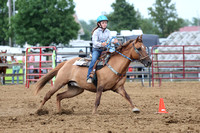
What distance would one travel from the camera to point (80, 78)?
327 inches

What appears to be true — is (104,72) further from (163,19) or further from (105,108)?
(163,19)

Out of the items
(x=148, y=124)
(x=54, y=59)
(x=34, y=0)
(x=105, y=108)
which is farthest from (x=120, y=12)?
(x=148, y=124)

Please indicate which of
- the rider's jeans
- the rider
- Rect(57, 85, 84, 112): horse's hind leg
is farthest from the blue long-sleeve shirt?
Rect(57, 85, 84, 112): horse's hind leg

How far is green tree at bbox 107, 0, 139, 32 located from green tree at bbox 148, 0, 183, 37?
8.41 ft

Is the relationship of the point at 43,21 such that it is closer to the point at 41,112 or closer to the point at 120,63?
the point at 41,112

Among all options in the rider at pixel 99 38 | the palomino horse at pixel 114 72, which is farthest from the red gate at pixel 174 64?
the rider at pixel 99 38

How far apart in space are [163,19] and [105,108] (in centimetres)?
3505

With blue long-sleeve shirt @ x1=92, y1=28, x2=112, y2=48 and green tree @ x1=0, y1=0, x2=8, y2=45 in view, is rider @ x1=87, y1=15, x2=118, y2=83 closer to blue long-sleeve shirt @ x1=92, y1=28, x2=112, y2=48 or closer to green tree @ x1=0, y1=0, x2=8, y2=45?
blue long-sleeve shirt @ x1=92, y1=28, x2=112, y2=48

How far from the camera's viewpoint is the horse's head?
7852 millimetres

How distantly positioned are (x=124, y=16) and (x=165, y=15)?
519 cm

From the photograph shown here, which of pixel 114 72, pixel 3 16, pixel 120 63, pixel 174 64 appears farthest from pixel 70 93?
pixel 3 16

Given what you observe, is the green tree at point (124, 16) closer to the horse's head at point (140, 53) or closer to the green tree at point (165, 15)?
the green tree at point (165, 15)

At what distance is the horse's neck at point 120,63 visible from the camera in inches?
312

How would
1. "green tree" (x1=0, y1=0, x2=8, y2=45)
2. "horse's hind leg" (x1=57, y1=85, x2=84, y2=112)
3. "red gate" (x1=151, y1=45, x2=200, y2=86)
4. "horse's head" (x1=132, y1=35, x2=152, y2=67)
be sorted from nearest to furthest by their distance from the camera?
"horse's head" (x1=132, y1=35, x2=152, y2=67), "horse's hind leg" (x1=57, y1=85, x2=84, y2=112), "red gate" (x1=151, y1=45, x2=200, y2=86), "green tree" (x1=0, y1=0, x2=8, y2=45)
